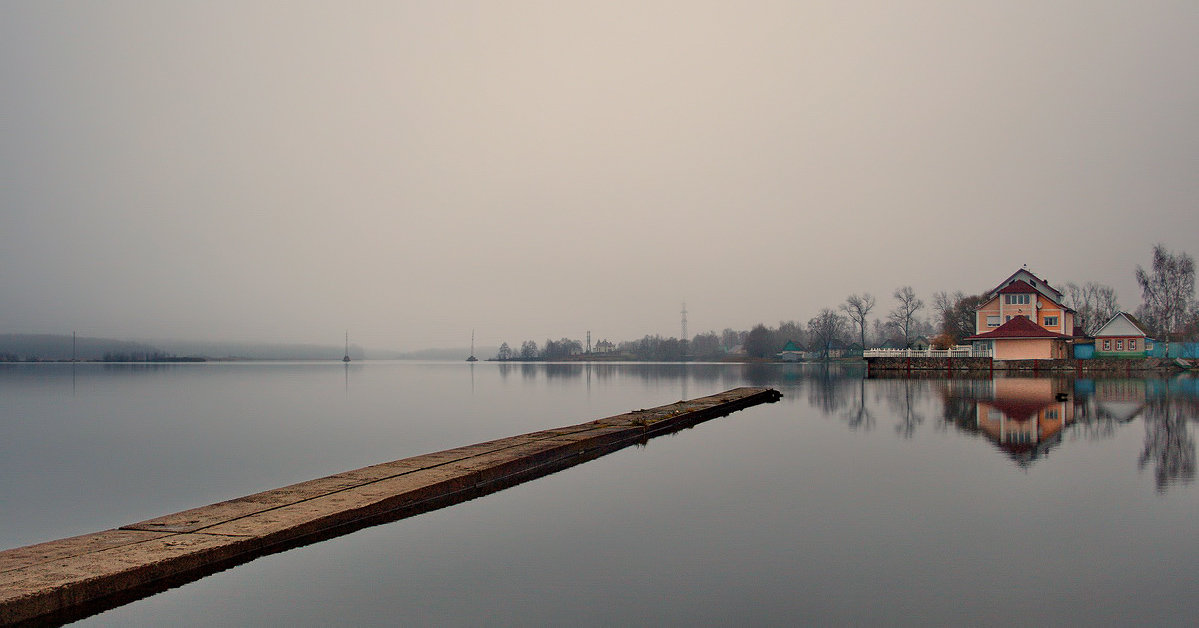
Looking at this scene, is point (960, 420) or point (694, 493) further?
point (960, 420)

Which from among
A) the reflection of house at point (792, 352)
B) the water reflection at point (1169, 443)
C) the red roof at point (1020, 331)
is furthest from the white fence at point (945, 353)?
the reflection of house at point (792, 352)

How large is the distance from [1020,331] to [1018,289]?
4.03 meters

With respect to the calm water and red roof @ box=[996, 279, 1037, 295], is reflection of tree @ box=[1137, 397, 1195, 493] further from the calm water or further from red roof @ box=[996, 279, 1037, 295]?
red roof @ box=[996, 279, 1037, 295]

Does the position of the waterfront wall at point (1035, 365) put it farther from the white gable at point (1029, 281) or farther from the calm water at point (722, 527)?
the calm water at point (722, 527)

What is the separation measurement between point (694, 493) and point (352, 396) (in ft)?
114

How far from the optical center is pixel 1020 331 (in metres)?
60.6

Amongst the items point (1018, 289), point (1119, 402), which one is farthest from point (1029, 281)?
point (1119, 402)

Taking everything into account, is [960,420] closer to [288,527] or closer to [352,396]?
[288,527]

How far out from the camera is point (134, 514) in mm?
11500

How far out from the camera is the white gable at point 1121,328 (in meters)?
62.1

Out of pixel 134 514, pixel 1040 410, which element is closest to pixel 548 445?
pixel 134 514

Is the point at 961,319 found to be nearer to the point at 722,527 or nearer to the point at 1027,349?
the point at 1027,349

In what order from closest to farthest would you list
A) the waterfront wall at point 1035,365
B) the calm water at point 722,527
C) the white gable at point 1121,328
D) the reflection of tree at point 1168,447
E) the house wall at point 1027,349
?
the calm water at point 722,527 → the reflection of tree at point 1168,447 → the waterfront wall at point 1035,365 → the house wall at point 1027,349 → the white gable at point 1121,328

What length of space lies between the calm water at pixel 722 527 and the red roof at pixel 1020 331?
138 ft
